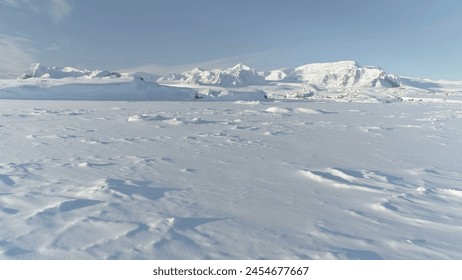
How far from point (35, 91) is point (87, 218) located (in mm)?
34637

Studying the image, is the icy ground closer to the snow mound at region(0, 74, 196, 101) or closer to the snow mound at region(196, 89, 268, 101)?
the snow mound at region(0, 74, 196, 101)

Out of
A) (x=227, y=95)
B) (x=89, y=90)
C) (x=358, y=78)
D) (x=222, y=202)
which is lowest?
(x=222, y=202)

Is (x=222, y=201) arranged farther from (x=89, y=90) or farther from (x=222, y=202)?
(x=89, y=90)

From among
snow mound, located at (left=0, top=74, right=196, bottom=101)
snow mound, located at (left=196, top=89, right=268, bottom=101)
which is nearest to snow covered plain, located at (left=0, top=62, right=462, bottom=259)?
snow mound, located at (left=0, top=74, right=196, bottom=101)

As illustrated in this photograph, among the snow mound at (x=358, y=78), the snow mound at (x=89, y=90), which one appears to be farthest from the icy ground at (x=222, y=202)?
the snow mound at (x=358, y=78)

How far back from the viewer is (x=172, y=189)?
4312 mm

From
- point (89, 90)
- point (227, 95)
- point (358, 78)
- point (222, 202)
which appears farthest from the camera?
point (358, 78)

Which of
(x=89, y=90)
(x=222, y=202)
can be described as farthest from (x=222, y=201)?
(x=89, y=90)

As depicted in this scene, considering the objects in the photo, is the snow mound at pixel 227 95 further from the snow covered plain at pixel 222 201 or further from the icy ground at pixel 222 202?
the icy ground at pixel 222 202

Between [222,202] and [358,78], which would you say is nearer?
[222,202]

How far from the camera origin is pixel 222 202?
3.90 m

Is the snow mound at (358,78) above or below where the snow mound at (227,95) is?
above

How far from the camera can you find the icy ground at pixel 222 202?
111 inches
